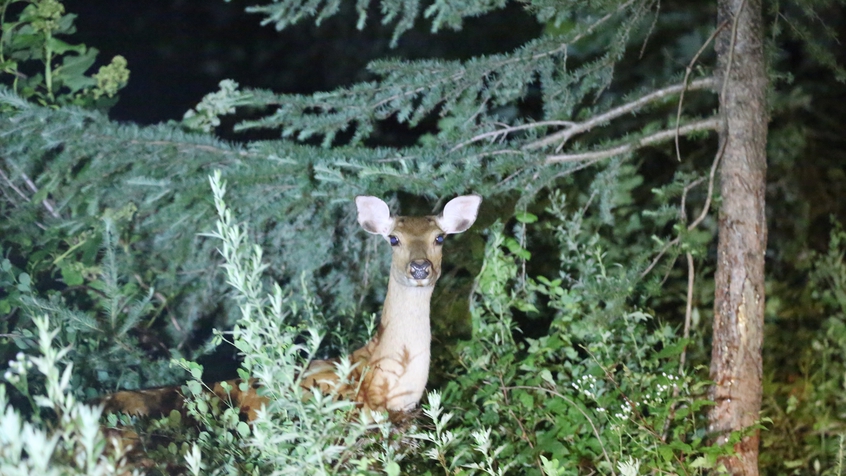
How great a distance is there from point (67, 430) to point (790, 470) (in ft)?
11.4

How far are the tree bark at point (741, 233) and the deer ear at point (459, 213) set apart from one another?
1.00 meters

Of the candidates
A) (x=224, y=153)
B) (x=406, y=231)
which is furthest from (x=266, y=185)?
(x=406, y=231)

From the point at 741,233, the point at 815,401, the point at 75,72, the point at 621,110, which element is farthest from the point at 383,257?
the point at 815,401

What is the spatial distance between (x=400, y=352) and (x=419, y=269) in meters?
0.34

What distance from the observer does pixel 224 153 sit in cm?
320

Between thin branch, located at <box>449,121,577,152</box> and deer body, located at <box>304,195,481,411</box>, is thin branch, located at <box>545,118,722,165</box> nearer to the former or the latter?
thin branch, located at <box>449,121,577,152</box>

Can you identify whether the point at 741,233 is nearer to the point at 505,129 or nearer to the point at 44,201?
the point at 505,129

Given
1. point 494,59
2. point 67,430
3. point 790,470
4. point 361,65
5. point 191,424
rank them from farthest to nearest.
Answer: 1. point 361,65
2. point 790,470
3. point 494,59
4. point 191,424
5. point 67,430

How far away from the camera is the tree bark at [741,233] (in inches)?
116

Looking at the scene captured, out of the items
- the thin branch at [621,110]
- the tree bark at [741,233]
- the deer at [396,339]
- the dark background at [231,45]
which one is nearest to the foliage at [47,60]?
the dark background at [231,45]

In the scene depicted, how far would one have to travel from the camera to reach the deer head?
3.05m

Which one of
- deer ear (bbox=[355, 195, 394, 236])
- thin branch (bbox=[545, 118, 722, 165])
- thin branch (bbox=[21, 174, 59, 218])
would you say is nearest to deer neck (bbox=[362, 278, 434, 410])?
deer ear (bbox=[355, 195, 394, 236])

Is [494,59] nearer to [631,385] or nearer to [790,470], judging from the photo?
[631,385]

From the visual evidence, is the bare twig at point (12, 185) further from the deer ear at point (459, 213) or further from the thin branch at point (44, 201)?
the deer ear at point (459, 213)
